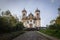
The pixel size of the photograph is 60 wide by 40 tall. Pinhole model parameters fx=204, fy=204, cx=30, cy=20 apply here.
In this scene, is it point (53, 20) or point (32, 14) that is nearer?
point (53, 20)

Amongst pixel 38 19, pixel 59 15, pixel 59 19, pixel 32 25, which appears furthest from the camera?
pixel 32 25

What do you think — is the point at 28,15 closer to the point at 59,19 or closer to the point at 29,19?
the point at 29,19

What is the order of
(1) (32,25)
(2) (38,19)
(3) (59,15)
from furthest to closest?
(1) (32,25), (2) (38,19), (3) (59,15)

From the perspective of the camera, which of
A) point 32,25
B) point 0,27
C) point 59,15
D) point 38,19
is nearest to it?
point 0,27

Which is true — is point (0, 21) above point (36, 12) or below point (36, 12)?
below

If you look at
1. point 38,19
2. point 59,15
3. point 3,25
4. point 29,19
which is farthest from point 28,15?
point 3,25

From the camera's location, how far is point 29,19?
109m

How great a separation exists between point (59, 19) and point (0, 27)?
27.8 m

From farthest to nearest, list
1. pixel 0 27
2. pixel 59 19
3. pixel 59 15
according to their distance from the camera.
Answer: pixel 59 15 < pixel 59 19 < pixel 0 27

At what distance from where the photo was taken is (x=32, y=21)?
10838cm

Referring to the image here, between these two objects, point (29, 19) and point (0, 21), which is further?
point (29, 19)

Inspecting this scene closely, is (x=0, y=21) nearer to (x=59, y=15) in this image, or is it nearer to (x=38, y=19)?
(x=59, y=15)

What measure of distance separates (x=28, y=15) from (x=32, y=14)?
8.31 ft

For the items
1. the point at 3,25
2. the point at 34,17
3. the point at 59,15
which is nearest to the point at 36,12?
the point at 34,17
